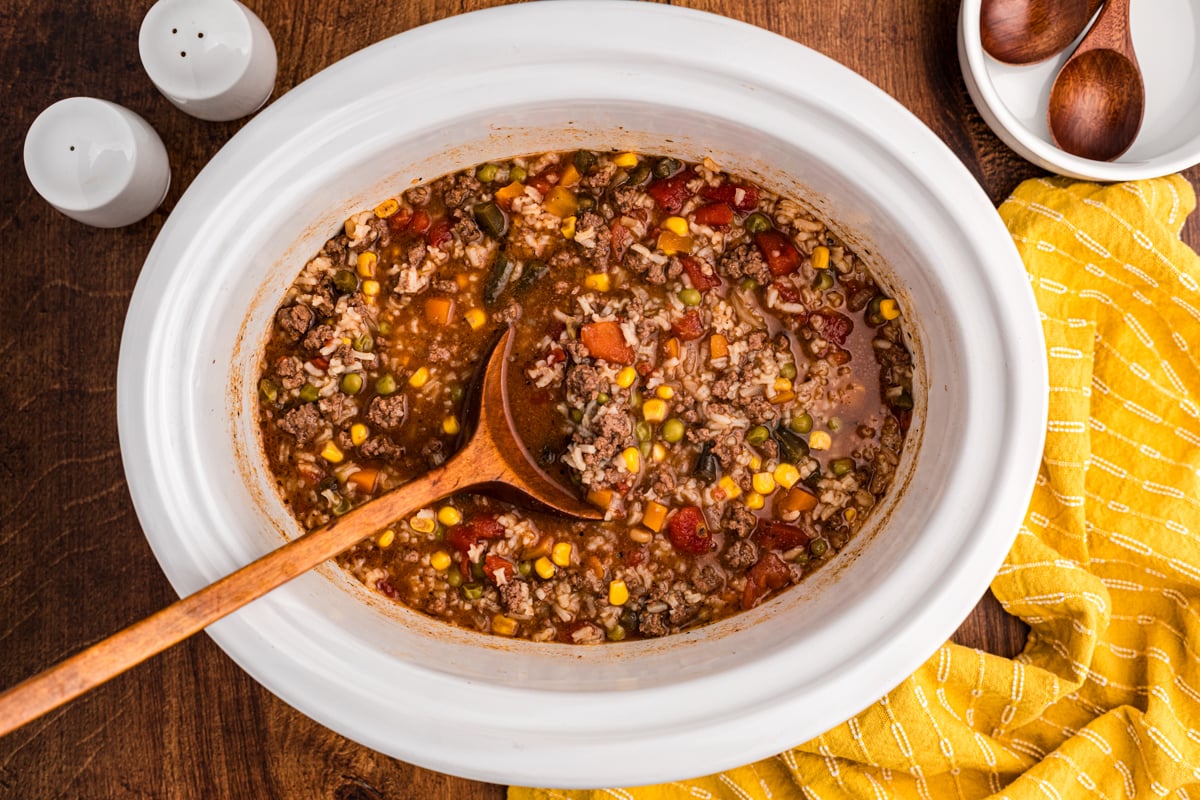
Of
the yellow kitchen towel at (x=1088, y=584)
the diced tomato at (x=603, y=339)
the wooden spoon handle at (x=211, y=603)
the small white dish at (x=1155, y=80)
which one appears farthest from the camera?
the small white dish at (x=1155, y=80)

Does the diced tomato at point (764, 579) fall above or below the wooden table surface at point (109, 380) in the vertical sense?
above

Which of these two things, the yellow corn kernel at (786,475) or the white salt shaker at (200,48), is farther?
the yellow corn kernel at (786,475)

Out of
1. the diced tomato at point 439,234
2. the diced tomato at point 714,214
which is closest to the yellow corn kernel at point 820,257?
the diced tomato at point 714,214

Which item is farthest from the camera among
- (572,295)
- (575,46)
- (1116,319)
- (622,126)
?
(1116,319)

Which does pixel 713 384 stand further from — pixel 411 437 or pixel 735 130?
pixel 411 437

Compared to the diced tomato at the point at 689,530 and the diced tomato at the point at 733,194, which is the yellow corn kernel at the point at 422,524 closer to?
the diced tomato at the point at 689,530

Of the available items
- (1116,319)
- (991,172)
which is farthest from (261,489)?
(1116,319)
